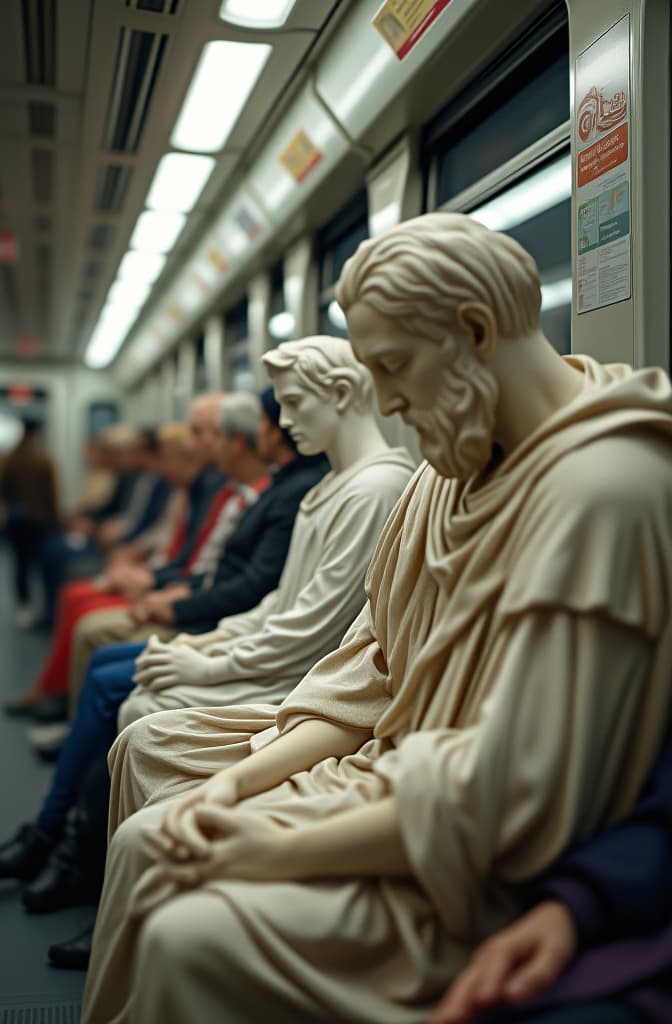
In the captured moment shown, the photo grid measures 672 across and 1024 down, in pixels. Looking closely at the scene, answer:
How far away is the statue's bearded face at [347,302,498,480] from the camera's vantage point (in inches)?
55.6

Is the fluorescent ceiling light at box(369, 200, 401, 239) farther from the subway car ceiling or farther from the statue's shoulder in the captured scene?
the statue's shoulder

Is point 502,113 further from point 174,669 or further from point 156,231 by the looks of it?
point 156,231

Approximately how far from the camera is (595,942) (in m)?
1.20

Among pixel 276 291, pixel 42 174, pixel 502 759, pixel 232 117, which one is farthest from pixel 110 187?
pixel 502 759

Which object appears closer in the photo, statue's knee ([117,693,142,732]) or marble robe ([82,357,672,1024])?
marble robe ([82,357,672,1024])

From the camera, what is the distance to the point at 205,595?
346cm

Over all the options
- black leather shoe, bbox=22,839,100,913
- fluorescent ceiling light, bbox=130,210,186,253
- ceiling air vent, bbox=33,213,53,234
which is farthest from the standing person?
black leather shoe, bbox=22,839,100,913

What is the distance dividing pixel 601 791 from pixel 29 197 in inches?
229

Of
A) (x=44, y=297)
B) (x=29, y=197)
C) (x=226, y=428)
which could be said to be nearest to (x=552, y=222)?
(x=226, y=428)

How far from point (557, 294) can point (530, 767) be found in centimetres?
217

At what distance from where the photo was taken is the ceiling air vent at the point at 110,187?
5234 mm

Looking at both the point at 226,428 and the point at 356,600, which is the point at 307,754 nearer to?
the point at 356,600

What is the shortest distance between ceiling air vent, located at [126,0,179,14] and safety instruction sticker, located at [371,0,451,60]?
72 cm

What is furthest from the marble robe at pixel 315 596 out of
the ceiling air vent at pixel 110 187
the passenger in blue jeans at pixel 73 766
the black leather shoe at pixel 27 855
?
the ceiling air vent at pixel 110 187
